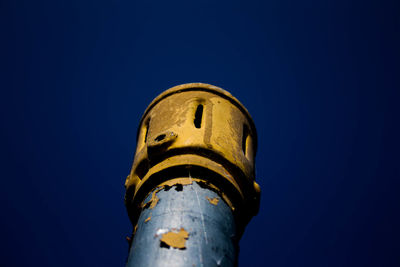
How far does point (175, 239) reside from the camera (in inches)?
85.2

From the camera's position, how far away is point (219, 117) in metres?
3.56

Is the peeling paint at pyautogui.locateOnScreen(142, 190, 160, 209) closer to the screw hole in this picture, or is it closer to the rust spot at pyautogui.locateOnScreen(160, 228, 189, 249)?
the rust spot at pyautogui.locateOnScreen(160, 228, 189, 249)

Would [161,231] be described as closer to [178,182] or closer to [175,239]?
[175,239]

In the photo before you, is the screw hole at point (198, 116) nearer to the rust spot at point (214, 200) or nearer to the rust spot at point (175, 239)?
the rust spot at point (214, 200)

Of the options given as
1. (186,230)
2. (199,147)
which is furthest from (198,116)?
(186,230)

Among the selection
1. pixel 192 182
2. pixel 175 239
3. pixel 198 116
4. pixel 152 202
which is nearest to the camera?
pixel 175 239

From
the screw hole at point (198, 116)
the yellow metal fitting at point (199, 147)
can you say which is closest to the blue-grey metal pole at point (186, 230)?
the yellow metal fitting at point (199, 147)

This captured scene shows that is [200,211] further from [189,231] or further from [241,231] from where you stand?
[241,231]

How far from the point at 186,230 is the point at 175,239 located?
0.11 m

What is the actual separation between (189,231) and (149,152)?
1.07 meters

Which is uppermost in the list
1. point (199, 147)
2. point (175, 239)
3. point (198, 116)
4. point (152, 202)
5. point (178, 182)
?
point (198, 116)

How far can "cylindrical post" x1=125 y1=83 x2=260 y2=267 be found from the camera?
2.19 meters

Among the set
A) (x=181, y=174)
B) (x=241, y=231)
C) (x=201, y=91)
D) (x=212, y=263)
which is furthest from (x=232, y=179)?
(x=201, y=91)

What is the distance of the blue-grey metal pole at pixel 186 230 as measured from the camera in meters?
2.08
